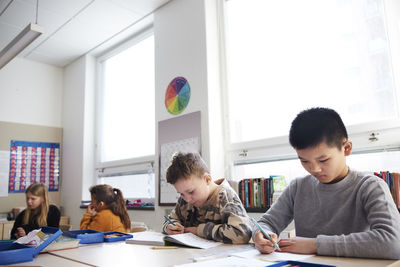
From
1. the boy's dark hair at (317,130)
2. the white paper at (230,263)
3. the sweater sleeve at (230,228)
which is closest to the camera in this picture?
the white paper at (230,263)

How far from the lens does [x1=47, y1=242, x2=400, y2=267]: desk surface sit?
93cm

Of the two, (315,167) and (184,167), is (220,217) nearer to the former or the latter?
(184,167)

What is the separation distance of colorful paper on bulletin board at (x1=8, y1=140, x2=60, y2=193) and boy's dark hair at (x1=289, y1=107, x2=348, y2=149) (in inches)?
165

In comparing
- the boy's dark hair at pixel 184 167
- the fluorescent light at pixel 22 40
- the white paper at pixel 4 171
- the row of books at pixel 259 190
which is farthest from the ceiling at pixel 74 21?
the boy's dark hair at pixel 184 167

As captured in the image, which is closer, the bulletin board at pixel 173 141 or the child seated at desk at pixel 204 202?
the child seated at desk at pixel 204 202

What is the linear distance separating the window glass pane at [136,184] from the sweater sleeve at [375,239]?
9.28ft

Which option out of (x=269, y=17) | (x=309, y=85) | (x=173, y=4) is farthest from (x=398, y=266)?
(x=173, y=4)

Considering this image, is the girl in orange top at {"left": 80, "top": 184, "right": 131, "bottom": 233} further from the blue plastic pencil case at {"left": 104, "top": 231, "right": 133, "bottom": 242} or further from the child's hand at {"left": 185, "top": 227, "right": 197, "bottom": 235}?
the child's hand at {"left": 185, "top": 227, "right": 197, "bottom": 235}

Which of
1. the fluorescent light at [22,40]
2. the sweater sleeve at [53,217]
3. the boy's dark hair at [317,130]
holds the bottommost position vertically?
the sweater sleeve at [53,217]

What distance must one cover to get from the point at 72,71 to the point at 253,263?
15.4ft

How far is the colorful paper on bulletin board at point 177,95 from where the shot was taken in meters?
3.18

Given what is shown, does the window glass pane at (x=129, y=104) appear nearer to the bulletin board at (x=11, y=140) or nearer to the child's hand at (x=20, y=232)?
the bulletin board at (x=11, y=140)

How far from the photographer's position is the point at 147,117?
3.91 meters

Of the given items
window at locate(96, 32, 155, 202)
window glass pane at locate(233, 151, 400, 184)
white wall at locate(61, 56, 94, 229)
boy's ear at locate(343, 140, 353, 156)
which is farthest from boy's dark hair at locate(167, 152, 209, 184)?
white wall at locate(61, 56, 94, 229)
